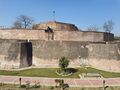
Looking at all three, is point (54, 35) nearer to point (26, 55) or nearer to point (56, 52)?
point (56, 52)

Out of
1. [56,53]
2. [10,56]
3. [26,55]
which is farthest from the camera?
[56,53]

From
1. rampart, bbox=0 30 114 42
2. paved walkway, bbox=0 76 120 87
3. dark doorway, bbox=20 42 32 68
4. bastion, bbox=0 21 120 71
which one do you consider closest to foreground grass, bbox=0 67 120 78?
bastion, bbox=0 21 120 71

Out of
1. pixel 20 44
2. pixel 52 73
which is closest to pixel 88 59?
pixel 52 73

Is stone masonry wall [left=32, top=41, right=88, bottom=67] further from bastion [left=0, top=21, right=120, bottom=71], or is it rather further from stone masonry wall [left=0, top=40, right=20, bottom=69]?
stone masonry wall [left=0, top=40, right=20, bottom=69]

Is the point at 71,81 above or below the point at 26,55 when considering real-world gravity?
below

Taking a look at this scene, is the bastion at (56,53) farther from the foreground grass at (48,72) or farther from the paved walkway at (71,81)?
the paved walkway at (71,81)

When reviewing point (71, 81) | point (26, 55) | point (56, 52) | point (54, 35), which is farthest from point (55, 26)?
point (71, 81)

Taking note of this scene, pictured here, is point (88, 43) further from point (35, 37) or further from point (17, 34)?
point (17, 34)

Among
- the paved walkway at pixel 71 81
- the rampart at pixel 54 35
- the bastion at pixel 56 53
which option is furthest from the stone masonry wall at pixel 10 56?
the rampart at pixel 54 35

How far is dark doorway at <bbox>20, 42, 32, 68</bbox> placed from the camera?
1093 inches

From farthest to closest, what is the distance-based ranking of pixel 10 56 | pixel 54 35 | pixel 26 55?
pixel 54 35 → pixel 26 55 → pixel 10 56

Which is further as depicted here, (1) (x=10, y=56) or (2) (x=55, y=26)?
(2) (x=55, y=26)

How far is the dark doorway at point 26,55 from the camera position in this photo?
27.8 meters

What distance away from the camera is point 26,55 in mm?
28281
